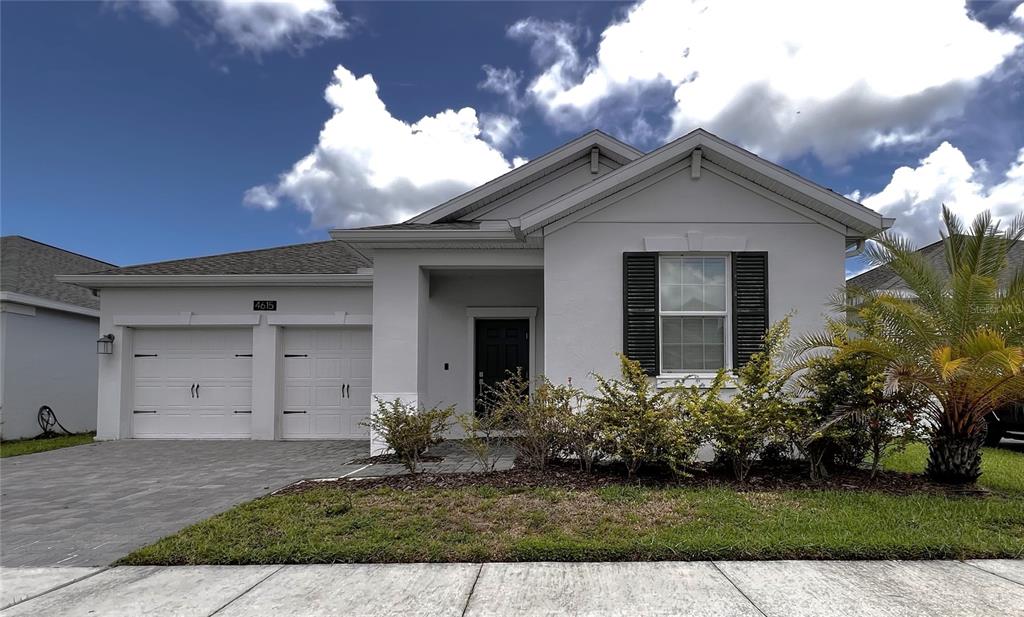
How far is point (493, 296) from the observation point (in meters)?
10.9

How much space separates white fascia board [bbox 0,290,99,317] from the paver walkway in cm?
450

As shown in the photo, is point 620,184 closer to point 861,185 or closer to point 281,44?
point 281,44

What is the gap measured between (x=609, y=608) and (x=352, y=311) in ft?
28.8

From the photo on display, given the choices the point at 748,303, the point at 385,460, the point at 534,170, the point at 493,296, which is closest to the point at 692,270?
the point at 748,303

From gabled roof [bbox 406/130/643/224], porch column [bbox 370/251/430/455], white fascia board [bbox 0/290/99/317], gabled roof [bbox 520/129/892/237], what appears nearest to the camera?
gabled roof [bbox 520/129/892/237]

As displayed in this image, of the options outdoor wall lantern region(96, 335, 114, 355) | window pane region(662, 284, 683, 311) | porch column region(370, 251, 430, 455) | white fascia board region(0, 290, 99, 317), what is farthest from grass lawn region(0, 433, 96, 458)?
window pane region(662, 284, 683, 311)

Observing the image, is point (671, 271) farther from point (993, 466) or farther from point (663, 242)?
point (993, 466)

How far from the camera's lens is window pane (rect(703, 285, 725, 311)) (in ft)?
26.0

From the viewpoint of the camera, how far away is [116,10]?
10125mm

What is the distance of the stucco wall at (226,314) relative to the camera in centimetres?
1105

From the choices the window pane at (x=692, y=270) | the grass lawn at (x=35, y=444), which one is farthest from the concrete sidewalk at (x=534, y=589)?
the grass lawn at (x=35, y=444)

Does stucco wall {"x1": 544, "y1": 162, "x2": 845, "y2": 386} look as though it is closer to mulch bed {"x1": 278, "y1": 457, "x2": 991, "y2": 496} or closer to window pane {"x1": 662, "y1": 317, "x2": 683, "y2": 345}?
window pane {"x1": 662, "y1": 317, "x2": 683, "y2": 345}

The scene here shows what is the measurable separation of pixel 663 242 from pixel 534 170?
357 cm

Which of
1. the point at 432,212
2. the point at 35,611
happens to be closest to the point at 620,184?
the point at 432,212
